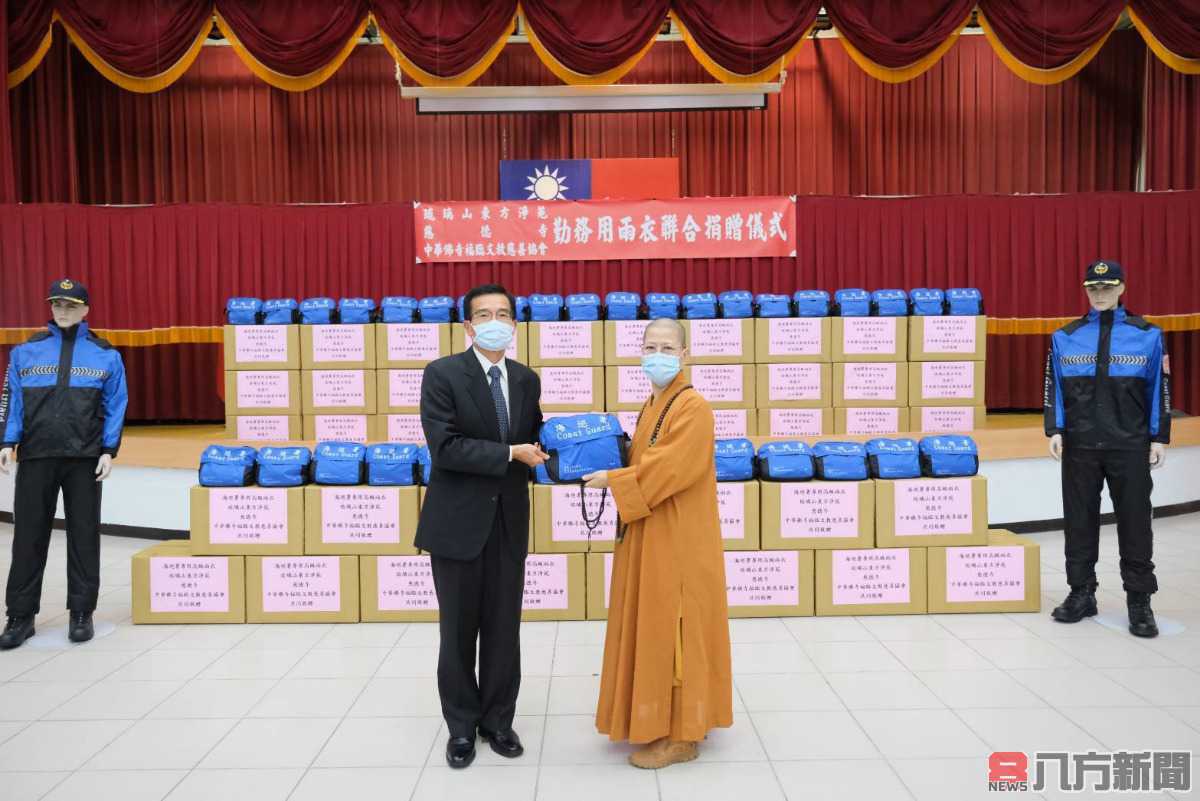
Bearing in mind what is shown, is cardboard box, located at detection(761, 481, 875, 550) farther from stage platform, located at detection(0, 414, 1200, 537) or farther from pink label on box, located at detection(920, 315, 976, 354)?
pink label on box, located at detection(920, 315, 976, 354)

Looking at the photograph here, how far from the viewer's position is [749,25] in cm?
660

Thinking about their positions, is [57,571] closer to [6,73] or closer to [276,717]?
[276,717]

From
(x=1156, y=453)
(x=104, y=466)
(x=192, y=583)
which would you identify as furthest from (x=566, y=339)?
(x=1156, y=453)

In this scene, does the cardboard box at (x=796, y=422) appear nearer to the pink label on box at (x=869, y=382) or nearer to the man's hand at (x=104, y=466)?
the pink label on box at (x=869, y=382)

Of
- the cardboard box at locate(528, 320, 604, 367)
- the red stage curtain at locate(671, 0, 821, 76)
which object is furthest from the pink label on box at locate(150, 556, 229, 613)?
the red stage curtain at locate(671, 0, 821, 76)

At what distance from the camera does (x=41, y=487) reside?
128 inches

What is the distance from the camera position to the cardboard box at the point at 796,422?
17.1 feet

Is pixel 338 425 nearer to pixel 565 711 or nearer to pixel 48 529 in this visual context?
pixel 48 529

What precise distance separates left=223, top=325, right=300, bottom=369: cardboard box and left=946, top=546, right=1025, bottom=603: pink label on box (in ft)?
12.6

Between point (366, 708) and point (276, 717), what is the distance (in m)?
0.26

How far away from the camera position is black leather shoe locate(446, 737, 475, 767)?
221 centimetres

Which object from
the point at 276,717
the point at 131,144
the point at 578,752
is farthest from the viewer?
the point at 131,144

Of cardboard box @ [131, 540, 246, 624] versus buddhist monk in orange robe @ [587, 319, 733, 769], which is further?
cardboard box @ [131, 540, 246, 624]

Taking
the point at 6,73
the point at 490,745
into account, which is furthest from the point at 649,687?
the point at 6,73
